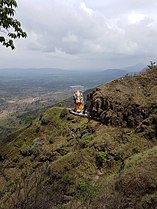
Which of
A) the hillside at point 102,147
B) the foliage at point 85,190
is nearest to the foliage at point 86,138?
the hillside at point 102,147

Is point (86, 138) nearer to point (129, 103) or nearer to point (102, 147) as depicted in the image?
point (102, 147)

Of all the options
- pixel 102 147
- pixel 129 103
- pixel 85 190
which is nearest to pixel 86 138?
pixel 102 147

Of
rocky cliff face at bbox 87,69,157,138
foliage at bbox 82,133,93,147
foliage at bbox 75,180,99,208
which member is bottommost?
foliage at bbox 75,180,99,208

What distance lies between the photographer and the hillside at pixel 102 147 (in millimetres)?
13016

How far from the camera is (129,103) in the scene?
20.5m

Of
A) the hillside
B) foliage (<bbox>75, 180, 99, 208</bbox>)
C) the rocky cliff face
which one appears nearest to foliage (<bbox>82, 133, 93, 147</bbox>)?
the hillside

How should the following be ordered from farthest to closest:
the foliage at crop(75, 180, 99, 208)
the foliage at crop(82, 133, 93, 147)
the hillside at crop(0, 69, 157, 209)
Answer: the foliage at crop(82, 133, 93, 147), the hillside at crop(0, 69, 157, 209), the foliage at crop(75, 180, 99, 208)

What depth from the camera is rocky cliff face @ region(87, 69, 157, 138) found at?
1908 cm

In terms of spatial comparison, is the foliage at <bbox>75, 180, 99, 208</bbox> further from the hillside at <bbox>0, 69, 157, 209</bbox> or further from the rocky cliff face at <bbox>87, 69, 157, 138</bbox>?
the rocky cliff face at <bbox>87, 69, 157, 138</bbox>

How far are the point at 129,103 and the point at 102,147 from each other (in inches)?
161

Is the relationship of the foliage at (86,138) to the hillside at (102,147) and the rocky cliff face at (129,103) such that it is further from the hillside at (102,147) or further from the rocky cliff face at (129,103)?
the rocky cliff face at (129,103)

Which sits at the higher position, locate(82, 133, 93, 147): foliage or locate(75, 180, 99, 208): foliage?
locate(82, 133, 93, 147): foliage

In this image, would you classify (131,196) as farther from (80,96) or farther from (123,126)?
(80,96)

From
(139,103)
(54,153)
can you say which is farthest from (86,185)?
(139,103)
